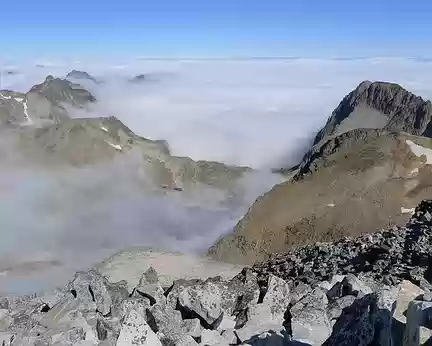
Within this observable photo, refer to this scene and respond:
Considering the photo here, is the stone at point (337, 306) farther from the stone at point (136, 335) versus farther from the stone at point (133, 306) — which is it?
the stone at point (133, 306)

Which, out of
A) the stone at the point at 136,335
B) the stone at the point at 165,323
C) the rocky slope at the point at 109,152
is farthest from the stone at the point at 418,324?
the rocky slope at the point at 109,152

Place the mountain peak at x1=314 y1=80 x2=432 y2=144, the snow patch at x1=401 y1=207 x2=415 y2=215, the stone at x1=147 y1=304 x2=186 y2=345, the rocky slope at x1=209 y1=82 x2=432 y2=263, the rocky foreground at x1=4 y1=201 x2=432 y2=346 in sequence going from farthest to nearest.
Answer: the mountain peak at x1=314 y1=80 x2=432 y2=144
the snow patch at x1=401 y1=207 x2=415 y2=215
the rocky slope at x1=209 y1=82 x2=432 y2=263
the stone at x1=147 y1=304 x2=186 y2=345
the rocky foreground at x1=4 y1=201 x2=432 y2=346

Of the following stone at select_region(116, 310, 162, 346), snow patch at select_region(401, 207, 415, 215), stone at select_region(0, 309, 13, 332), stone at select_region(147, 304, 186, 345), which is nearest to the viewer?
stone at select_region(116, 310, 162, 346)

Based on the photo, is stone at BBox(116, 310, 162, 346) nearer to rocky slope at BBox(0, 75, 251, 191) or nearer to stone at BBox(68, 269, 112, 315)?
stone at BBox(68, 269, 112, 315)

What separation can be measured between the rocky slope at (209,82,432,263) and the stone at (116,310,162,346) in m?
23.3

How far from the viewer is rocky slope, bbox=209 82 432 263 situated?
114ft

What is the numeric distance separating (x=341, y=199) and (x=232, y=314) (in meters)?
27.0

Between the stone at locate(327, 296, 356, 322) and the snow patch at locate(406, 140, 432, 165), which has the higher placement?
the stone at locate(327, 296, 356, 322)

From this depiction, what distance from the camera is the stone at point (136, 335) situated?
9.67 metres

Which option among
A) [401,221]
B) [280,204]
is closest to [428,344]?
[401,221]

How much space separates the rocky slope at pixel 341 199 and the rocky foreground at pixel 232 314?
18720mm

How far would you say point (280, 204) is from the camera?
3966cm

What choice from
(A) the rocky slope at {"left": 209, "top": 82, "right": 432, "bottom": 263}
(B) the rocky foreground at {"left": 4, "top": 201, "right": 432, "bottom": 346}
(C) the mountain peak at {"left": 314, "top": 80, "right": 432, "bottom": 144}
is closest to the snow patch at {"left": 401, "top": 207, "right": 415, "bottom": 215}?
(A) the rocky slope at {"left": 209, "top": 82, "right": 432, "bottom": 263}

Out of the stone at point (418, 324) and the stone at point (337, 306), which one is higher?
the stone at point (418, 324)
